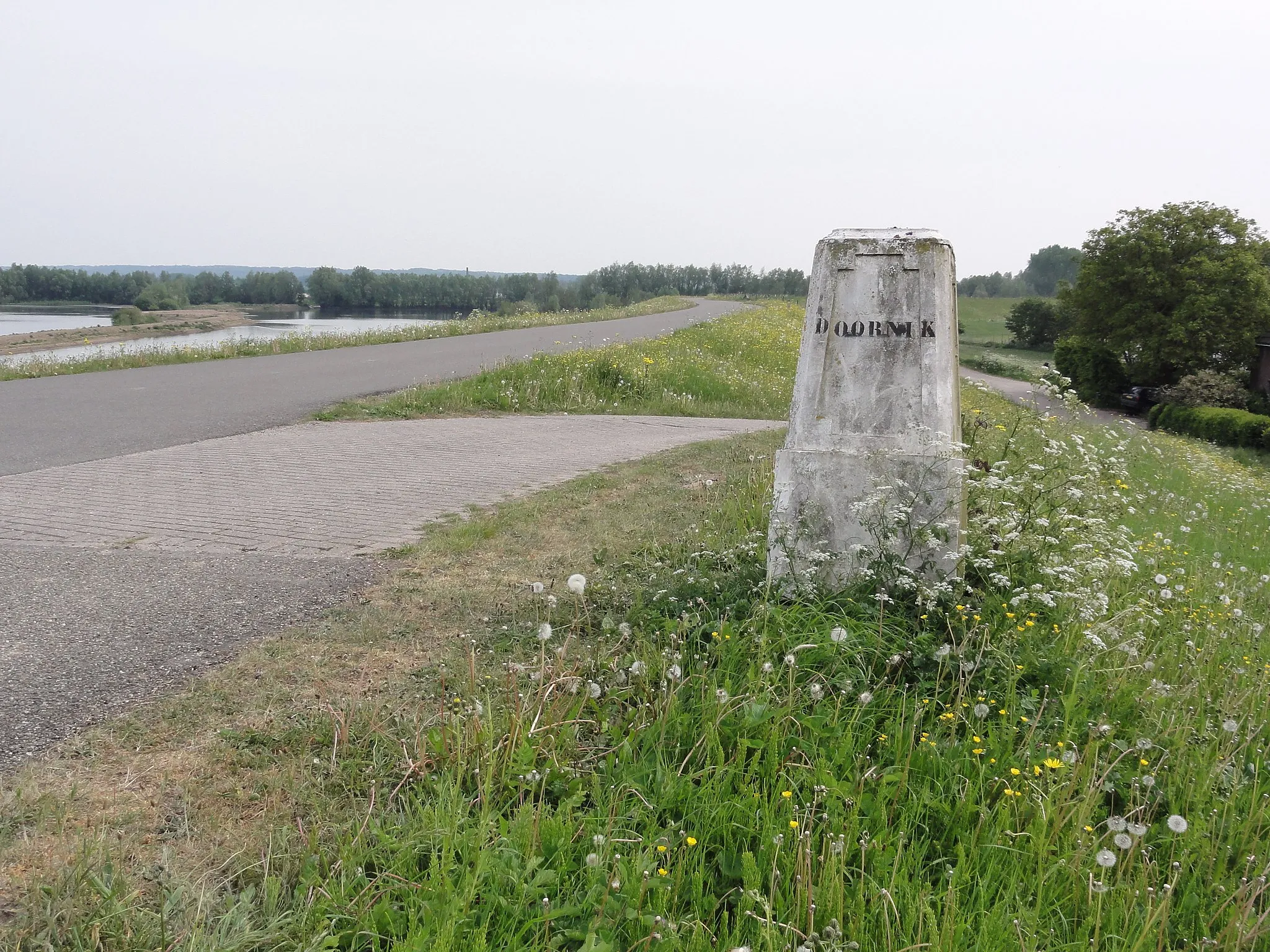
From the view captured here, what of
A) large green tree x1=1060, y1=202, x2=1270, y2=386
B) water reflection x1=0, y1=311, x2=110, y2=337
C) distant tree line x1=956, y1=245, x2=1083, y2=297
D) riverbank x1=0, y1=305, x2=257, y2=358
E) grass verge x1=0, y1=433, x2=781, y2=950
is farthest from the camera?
distant tree line x1=956, y1=245, x2=1083, y2=297

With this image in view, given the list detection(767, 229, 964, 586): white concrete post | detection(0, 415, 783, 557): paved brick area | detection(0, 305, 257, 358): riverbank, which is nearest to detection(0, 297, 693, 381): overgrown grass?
detection(0, 305, 257, 358): riverbank

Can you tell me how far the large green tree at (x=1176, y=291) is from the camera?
42.8m

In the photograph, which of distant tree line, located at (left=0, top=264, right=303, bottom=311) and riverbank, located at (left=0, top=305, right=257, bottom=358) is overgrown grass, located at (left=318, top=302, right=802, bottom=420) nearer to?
riverbank, located at (left=0, top=305, right=257, bottom=358)

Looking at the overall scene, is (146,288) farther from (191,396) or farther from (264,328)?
(191,396)

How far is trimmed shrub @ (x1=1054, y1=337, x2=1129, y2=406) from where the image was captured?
49438 millimetres

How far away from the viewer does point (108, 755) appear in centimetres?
304

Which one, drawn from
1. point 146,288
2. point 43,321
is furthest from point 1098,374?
point 43,321

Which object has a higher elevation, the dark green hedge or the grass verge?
the grass verge

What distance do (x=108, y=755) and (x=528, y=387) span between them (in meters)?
11.1

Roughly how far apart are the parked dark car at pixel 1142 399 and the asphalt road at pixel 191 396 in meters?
37.2

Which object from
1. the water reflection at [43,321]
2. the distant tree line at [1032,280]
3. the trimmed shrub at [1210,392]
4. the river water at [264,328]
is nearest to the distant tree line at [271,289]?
the water reflection at [43,321]

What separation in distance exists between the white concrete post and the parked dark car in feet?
157

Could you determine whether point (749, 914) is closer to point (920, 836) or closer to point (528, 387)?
point (920, 836)

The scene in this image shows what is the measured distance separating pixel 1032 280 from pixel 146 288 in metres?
127
